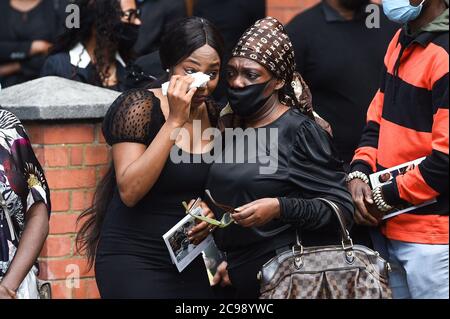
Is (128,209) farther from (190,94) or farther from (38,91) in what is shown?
(38,91)

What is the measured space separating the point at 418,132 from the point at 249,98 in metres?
0.69

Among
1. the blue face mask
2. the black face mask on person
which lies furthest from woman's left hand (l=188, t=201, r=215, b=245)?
the black face mask on person

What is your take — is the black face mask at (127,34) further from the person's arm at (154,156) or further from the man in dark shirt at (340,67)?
the person's arm at (154,156)

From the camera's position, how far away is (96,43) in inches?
268

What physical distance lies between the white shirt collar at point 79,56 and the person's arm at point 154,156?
1.86 metres

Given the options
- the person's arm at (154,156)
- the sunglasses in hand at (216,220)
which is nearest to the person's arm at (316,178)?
the sunglasses in hand at (216,220)

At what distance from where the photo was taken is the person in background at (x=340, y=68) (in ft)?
21.7

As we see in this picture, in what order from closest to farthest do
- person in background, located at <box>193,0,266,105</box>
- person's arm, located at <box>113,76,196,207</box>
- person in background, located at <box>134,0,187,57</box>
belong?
person's arm, located at <box>113,76,196,207</box> → person in background, located at <box>193,0,266,105</box> → person in background, located at <box>134,0,187,57</box>

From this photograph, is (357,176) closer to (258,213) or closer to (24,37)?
(258,213)

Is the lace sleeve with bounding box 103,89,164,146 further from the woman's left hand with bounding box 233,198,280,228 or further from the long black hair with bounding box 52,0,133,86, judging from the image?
the long black hair with bounding box 52,0,133,86

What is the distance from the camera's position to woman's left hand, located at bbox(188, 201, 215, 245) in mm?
5051

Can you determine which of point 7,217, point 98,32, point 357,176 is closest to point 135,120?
point 7,217

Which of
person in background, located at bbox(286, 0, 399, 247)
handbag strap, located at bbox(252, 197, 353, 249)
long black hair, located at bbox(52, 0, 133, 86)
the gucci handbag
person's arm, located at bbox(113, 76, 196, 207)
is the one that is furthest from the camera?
long black hair, located at bbox(52, 0, 133, 86)

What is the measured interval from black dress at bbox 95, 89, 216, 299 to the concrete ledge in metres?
1.12
